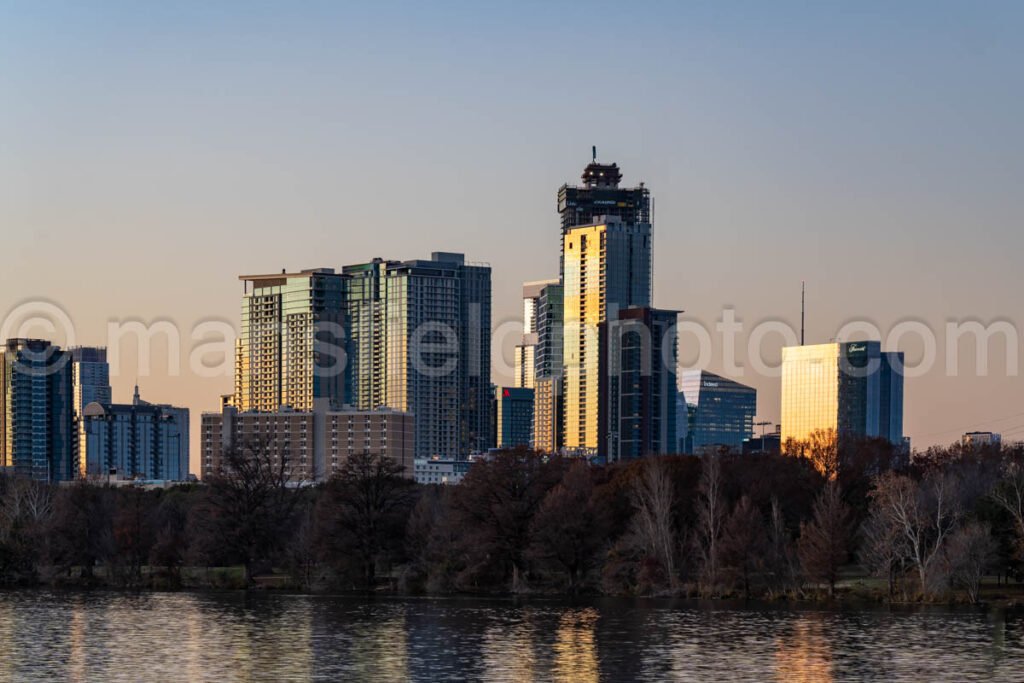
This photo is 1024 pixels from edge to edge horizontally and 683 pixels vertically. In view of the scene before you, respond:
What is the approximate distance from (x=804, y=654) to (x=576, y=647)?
36.2 feet

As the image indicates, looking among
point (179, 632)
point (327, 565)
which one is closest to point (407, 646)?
point (179, 632)

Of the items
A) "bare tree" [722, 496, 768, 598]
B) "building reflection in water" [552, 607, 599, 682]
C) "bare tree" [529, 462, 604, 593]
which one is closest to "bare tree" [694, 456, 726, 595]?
"bare tree" [722, 496, 768, 598]

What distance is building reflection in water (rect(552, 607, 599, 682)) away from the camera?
6475 cm

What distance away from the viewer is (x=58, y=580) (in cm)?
12650

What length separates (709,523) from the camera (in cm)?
11100

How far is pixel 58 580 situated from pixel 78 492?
47.1 ft

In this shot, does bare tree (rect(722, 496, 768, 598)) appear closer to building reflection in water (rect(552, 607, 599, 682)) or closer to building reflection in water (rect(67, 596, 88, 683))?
building reflection in water (rect(552, 607, 599, 682))

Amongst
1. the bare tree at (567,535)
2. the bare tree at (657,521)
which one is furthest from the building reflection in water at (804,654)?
the bare tree at (567,535)

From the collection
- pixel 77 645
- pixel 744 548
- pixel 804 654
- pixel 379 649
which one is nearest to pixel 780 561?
pixel 744 548

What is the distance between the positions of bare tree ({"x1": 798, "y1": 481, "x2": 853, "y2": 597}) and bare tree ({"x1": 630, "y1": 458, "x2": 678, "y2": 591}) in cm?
939

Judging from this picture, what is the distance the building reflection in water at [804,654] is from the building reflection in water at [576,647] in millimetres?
8221

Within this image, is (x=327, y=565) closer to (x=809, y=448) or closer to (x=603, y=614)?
(x=603, y=614)

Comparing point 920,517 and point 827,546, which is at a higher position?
point 920,517

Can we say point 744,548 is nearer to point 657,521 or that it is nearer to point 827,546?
point 827,546
